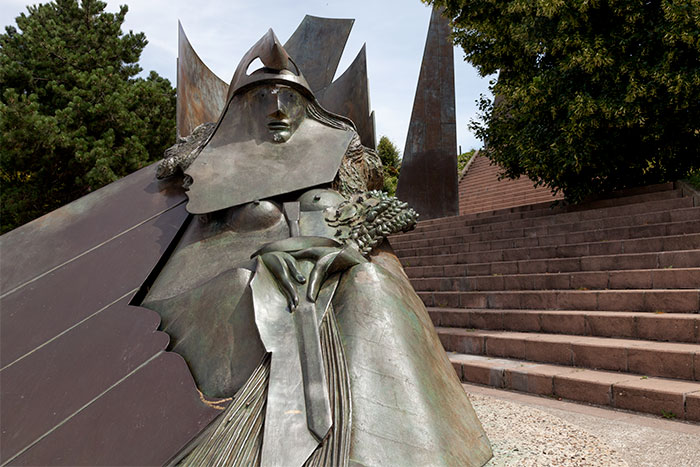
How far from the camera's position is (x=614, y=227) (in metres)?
5.79

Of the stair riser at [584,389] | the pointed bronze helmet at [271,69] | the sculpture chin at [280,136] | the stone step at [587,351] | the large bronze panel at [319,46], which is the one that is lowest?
the stair riser at [584,389]

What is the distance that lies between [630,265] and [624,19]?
3739mm

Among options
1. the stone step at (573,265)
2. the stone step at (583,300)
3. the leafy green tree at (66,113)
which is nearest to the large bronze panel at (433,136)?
the stone step at (573,265)

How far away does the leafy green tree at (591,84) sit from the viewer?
6.13 metres

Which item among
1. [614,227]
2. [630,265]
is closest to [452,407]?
[630,265]

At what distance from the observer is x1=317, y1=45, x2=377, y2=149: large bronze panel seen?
147 inches

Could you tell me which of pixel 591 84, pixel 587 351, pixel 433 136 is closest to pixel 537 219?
pixel 591 84

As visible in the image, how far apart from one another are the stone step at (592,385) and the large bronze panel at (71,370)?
113 inches

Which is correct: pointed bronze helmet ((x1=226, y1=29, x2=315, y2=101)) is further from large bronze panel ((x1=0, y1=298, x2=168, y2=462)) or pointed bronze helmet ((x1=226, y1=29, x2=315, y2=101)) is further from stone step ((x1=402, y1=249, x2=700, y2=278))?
stone step ((x1=402, y1=249, x2=700, y2=278))

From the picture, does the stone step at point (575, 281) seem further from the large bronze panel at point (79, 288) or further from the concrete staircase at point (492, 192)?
the concrete staircase at point (492, 192)

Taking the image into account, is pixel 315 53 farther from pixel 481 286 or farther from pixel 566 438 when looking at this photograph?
pixel 566 438

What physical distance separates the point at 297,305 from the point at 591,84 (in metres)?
6.76

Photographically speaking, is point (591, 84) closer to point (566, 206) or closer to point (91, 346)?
point (566, 206)

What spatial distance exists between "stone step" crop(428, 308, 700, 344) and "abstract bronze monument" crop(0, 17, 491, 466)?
2689 millimetres
